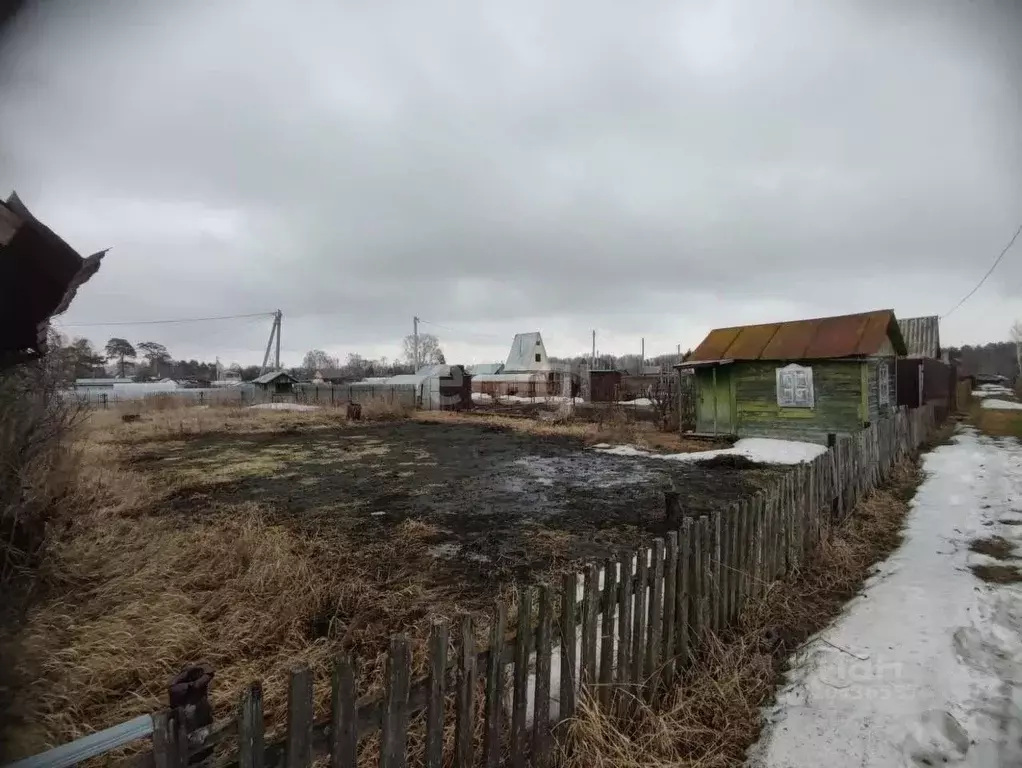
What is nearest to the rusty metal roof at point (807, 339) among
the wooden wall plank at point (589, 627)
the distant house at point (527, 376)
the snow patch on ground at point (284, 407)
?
the wooden wall plank at point (589, 627)

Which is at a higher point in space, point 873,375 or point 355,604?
point 873,375

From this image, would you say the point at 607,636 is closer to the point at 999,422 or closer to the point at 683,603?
the point at 683,603

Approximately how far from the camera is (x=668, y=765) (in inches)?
97.0

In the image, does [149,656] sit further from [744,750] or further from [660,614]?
[744,750]

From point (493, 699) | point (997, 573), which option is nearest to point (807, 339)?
point (997, 573)

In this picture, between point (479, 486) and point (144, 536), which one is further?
point (479, 486)

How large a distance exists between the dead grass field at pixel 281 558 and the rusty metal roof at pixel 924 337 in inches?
784

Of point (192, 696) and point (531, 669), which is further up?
point (192, 696)

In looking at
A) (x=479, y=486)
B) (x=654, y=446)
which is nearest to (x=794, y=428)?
(x=654, y=446)

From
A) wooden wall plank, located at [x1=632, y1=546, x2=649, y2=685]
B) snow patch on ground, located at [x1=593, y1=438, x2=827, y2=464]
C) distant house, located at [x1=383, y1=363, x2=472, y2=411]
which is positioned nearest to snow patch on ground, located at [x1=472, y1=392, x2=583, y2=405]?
distant house, located at [x1=383, y1=363, x2=472, y2=411]

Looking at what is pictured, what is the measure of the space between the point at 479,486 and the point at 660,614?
6.84 metres

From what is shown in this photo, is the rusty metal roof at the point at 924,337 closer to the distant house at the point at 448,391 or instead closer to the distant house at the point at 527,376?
the distant house at the point at 527,376

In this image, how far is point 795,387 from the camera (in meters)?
14.7

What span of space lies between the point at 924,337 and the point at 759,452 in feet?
60.0
